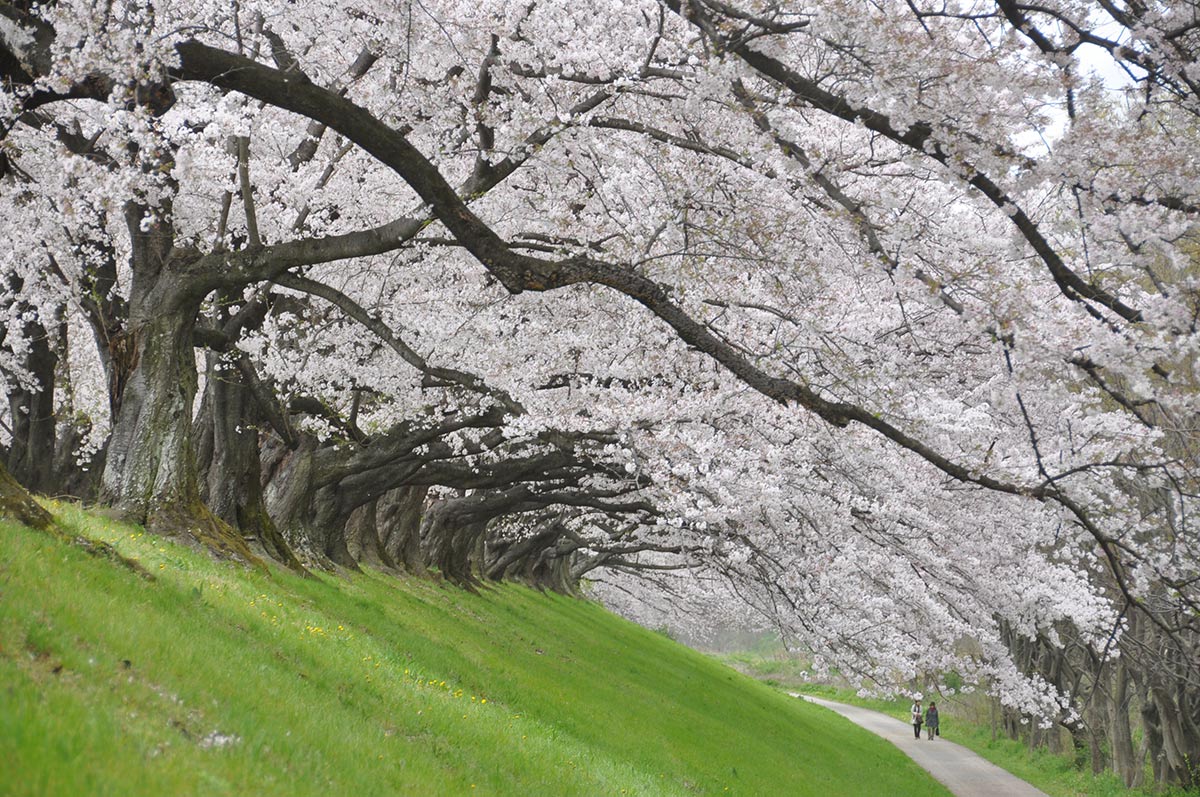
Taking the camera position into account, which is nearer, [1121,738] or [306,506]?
[306,506]

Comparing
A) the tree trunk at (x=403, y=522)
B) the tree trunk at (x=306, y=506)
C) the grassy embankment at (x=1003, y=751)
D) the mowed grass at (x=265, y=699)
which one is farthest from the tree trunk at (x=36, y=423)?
the grassy embankment at (x=1003, y=751)

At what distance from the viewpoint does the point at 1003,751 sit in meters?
38.0

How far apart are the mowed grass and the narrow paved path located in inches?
568

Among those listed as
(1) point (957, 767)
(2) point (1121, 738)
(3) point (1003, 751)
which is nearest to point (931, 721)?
(3) point (1003, 751)

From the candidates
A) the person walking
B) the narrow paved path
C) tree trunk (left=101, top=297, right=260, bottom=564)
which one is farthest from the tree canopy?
the person walking

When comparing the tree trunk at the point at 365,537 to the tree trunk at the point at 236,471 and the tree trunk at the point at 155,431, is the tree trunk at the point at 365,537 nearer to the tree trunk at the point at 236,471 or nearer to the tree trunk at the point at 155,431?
the tree trunk at the point at 236,471

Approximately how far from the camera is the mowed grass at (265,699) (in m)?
4.52

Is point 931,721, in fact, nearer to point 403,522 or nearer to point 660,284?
point 403,522

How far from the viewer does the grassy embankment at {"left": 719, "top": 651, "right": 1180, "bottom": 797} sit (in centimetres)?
2769

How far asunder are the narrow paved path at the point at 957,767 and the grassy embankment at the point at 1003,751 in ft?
2.05

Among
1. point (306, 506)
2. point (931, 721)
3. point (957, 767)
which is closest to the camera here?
point (306, 506)

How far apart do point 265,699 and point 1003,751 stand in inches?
1518

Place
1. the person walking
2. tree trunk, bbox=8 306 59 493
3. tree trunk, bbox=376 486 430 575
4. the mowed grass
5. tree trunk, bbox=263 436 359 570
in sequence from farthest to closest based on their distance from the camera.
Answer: the person walking
tree trunk, bbox=376 486 430 575
tree trunk, bbox=263 436 359 570
tree trunk, bbox=8 306 59 493
the mowed grass

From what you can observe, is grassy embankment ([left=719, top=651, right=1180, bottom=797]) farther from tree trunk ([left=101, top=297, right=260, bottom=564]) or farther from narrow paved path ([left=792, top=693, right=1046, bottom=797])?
tree trunk ([left=101, top=297, right=260, bottom=564])
